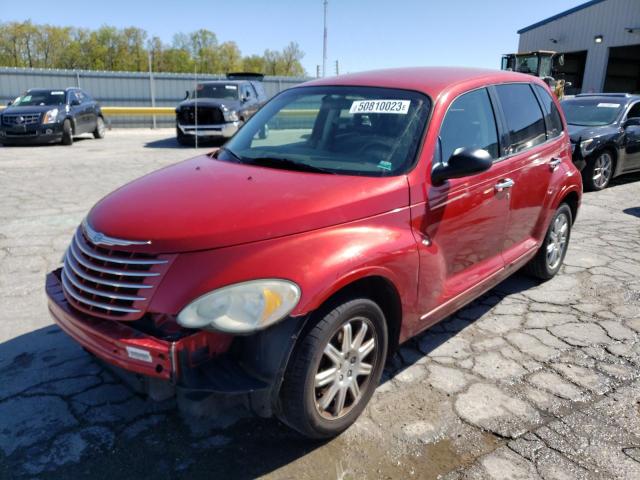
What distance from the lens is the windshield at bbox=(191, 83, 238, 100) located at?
606 inches

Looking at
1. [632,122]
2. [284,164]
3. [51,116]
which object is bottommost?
[51,116]

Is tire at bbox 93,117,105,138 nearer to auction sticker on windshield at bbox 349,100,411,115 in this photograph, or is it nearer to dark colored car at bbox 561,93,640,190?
dark colored car at bbox 561,93,640,190

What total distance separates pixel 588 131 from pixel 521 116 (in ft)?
18.8

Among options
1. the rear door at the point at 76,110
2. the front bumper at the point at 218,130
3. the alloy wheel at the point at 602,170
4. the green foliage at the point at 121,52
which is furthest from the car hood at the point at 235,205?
the green foliage at the point at 121,52

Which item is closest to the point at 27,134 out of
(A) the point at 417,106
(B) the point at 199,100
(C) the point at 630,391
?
(B) the point at 199,100

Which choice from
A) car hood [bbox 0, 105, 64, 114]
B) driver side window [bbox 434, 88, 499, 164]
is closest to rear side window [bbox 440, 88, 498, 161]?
driver side window [bbox 434, 88, 499, 164]

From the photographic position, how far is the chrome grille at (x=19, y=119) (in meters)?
13.6

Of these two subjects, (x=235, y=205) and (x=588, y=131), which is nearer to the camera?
(x=235, y=205)

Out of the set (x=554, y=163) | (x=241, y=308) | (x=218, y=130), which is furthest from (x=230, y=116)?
(x=241, y=308)

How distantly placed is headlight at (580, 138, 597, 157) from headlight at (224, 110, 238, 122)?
886 cm

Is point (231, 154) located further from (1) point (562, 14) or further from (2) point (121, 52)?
(2) point (121, 52)

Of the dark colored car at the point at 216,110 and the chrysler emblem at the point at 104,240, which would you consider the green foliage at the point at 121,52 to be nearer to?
the dark colored car at the point at 216,110

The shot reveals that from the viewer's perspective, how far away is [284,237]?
2.42 metres

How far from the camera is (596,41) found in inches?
1326
